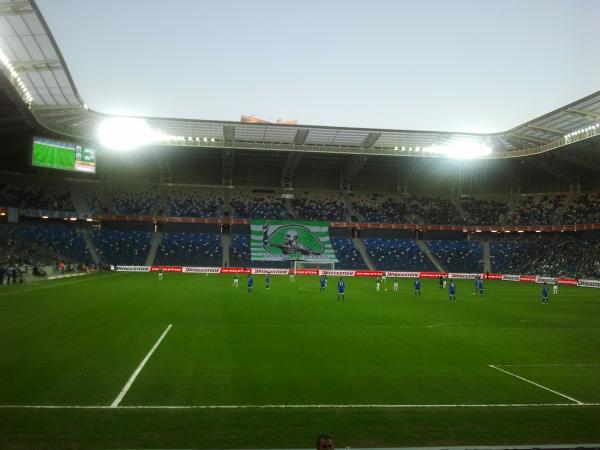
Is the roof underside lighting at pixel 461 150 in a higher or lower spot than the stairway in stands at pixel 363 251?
higher

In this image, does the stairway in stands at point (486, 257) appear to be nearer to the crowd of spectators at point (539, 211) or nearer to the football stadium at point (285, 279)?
the football stadium at point (285, 279)

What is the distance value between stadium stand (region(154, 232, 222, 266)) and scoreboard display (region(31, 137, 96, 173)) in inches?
612

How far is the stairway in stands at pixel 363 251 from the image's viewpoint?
65281mm

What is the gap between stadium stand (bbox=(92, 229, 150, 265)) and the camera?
60.4 m

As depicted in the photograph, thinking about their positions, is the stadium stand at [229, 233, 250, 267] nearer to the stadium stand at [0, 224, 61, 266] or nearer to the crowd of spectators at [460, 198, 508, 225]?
the stadium stand at [0, 224, 61, 266]

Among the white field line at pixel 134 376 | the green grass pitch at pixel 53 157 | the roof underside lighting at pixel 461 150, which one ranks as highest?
the roof underside lighting at pixel 461 150

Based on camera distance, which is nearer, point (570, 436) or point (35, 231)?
point (570, 436)

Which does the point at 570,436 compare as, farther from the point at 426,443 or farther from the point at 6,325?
the point at 6,325

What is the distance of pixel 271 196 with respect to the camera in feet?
237

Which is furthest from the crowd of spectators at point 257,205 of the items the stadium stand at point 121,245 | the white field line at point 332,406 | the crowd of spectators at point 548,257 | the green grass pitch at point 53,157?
the white field line at point 332,406

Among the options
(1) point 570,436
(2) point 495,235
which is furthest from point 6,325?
(2) point 495,235

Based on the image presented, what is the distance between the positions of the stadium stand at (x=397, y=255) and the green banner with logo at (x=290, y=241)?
20.7ft

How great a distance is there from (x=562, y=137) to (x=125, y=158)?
57.1 meters

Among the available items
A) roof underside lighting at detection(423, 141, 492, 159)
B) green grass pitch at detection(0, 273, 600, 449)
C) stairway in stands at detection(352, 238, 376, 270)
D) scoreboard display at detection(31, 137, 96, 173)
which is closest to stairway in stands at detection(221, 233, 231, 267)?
stairway in stands at detection(352, 238, 376, 270)
